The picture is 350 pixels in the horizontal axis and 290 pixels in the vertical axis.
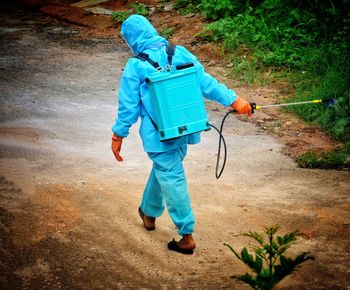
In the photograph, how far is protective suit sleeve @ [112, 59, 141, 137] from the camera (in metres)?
3.74

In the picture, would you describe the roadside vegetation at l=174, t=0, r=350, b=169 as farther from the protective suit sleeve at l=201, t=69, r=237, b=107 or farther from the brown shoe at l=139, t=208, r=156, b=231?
the brown shoe at l=139, t=208, r=156, b=231

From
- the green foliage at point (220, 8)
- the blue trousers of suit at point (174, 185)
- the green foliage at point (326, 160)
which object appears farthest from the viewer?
the green foliage at point (220, 8)

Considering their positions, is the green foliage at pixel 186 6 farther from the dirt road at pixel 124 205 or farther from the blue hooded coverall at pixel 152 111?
the blue hooded coverall at pixel 152 111

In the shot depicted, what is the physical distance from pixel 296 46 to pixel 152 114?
7.05m

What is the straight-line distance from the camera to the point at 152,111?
3811mm

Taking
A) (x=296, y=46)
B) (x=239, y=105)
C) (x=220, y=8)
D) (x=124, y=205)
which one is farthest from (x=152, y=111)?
(x=220, y=8)

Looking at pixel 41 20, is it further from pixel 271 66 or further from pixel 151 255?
pixel 151 255

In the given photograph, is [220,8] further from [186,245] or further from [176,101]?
[186,245]

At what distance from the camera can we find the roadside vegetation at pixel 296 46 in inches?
310

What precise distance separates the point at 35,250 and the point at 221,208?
6.24 ft

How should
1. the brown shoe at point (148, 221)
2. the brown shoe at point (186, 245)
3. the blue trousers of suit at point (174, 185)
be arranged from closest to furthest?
the blue trousers of suit at point (174, 185)
the brown shoe at point (186, 245)
the brown shoe at point (148, 221)

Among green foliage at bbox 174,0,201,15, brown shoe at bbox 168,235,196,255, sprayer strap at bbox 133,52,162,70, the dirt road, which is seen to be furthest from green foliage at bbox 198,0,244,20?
brown shoe at bbox 168,235,196,255

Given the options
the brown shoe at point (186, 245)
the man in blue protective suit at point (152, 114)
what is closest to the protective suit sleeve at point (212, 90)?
the man in blue protective suit at point (152, 114)

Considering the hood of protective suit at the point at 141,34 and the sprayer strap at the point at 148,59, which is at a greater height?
the hood of protective suit at the point at 141,34
